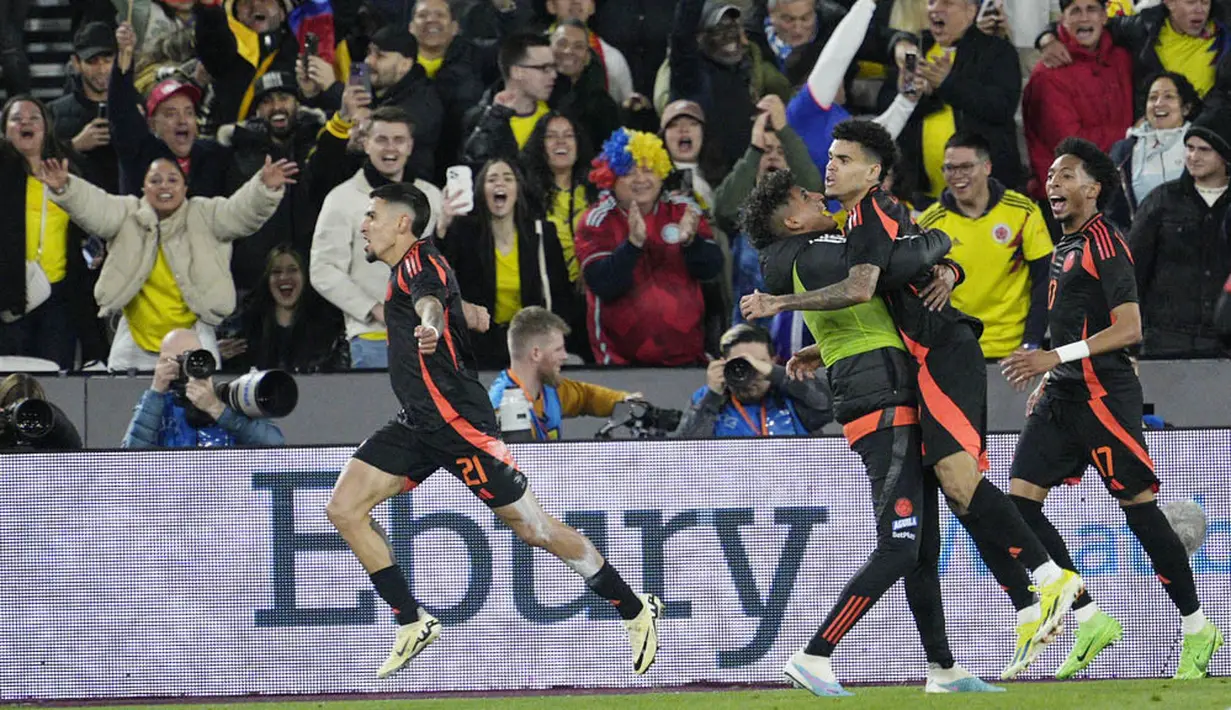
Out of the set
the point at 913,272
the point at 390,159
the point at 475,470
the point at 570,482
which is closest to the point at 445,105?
the point at 390,159

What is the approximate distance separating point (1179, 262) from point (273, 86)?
550cm

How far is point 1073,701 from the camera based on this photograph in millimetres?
7934

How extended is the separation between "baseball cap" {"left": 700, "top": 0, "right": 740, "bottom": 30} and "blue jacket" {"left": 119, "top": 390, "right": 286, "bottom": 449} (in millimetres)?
3846

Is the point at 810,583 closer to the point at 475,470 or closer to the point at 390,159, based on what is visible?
the point at 475,470

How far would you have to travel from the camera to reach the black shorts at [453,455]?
8.45m

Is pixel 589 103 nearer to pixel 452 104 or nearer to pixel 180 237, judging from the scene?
pixel 452 104

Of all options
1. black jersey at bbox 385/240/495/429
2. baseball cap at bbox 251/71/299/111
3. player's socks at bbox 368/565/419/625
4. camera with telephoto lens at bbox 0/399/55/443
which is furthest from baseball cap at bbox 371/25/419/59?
player's socks at bbox 368/565/419/625

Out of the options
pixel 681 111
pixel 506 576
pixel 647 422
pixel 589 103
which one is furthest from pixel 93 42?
pixel 506 576

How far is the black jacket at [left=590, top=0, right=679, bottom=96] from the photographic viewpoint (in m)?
13.2

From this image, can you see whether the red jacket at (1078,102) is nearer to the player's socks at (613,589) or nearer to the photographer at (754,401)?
the photographer at (754,401)

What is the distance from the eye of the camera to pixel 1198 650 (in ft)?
28.8

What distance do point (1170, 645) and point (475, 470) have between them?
357 centimetres

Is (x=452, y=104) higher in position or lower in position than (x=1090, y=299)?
higher

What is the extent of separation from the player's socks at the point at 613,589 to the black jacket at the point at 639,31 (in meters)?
5.34
